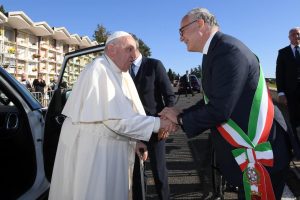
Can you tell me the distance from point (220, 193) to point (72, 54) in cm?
232

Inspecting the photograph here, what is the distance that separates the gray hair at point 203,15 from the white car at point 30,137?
1124 millimetres

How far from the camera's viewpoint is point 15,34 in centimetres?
3167

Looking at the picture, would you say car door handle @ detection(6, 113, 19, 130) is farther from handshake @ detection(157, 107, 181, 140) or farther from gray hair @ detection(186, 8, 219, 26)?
gray hair @ detection(186, 8, 219, 26)

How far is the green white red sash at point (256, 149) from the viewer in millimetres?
2586

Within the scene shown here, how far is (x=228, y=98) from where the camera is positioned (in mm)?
2496

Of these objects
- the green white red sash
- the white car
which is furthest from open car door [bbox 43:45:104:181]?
the green white red sash

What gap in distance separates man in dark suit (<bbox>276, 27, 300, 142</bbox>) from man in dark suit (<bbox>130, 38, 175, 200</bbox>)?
103 inches

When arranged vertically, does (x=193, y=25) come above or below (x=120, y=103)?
above

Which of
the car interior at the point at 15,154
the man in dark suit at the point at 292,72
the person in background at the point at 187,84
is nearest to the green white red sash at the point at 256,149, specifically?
the car interior at the point at 15,154

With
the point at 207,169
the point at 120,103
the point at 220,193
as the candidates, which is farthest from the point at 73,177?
the point at 207,169

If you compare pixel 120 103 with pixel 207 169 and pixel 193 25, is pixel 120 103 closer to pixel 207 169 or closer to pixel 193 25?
pixel 193 25

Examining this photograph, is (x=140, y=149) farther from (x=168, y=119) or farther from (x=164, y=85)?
(x=164, y=85)

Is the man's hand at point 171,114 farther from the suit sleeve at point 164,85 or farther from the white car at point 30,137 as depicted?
the suit sleeve at point 164,85

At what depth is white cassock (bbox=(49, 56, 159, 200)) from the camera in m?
3.03
